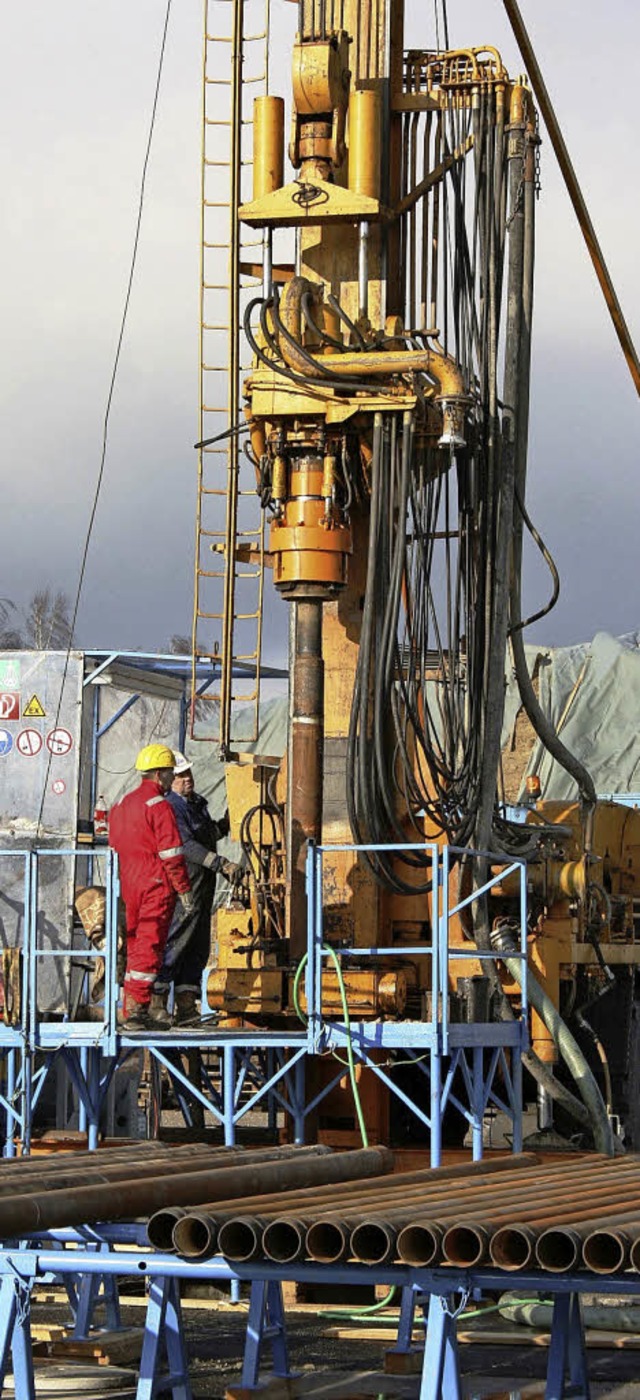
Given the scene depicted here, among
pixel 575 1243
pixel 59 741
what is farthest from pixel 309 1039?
pixel 59 741

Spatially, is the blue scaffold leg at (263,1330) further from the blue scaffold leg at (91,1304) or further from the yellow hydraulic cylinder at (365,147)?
the yellow hydraulic cylinder at (365,147)

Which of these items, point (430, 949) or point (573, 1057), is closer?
point (430, 949)

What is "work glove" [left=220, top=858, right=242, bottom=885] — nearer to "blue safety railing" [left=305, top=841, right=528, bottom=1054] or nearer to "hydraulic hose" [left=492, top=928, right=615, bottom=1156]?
"blue safety railing" [left=305, top=841, right=528, bottom=1054]

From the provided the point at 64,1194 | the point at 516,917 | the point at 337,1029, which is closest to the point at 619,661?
the point at 516,917

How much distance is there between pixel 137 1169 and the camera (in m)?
9.57

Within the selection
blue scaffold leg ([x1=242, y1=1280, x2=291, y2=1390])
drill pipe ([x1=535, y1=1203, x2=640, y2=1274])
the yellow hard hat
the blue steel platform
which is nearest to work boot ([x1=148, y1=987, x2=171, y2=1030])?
the blue steel platform

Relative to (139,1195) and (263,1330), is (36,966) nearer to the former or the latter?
(263,1330)

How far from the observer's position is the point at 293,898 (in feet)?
49.8

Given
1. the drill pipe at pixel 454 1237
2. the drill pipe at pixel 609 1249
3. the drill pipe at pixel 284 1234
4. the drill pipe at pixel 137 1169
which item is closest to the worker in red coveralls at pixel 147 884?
the drill pipe at pixel 137 1169

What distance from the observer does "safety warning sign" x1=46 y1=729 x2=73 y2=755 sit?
21578 millimetres

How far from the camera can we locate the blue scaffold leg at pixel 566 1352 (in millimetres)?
9508

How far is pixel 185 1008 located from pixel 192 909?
70cm

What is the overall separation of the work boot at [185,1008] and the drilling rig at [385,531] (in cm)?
40

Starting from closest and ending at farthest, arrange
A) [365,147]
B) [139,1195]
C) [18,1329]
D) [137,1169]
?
[139,1195] < [18,1329] < [137,1169] < [365,147]
